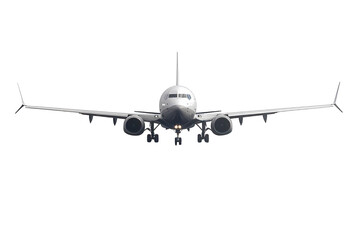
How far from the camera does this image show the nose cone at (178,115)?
159ft

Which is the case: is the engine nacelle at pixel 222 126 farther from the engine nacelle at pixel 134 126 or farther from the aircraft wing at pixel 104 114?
the engine nacelle at pixel 134 126

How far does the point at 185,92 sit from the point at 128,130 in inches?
223

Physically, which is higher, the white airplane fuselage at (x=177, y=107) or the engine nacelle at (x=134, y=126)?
the white airplane fuselage at (x=177, y=107)

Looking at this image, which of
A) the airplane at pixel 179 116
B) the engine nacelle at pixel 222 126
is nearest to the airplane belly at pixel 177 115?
the airplane at pixel 179 116

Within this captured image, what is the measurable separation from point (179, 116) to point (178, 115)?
0.13 metres

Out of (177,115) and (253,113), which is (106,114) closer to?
(177,115)

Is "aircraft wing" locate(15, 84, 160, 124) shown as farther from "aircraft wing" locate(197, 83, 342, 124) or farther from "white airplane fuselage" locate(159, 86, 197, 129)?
"aircraft wing" locate(197, 83, 342, 124)

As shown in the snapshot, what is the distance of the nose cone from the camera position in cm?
4842

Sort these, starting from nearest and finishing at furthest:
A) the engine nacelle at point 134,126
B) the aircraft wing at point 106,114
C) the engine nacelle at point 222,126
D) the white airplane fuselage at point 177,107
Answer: the white airplane fuselage at point 177,107 → the engine nacelle at point 222,126 → the engine nacelle at point 134,126 → the aircraft wing at point 106,114

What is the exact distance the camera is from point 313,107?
52531 millimetres

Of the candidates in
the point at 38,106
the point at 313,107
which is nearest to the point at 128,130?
the point at 38,106

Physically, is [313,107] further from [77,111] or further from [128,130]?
[77,111]

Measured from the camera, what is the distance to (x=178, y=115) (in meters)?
48.6

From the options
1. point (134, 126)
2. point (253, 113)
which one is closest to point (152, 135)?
point (134, 126)
